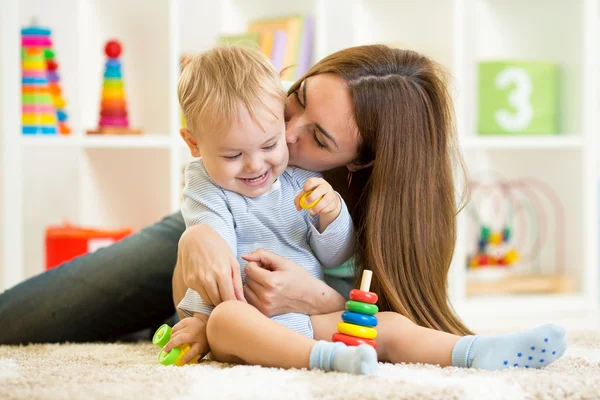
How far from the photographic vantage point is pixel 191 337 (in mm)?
1223

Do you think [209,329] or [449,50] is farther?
[449,50]

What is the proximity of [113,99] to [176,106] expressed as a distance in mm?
200

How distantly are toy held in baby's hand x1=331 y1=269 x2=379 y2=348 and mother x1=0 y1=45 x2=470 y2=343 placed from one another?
6.4 inches

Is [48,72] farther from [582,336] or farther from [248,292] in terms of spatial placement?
[582,336]

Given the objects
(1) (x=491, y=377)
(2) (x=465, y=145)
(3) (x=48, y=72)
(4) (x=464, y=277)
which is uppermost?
(3) (x=48, y=72)

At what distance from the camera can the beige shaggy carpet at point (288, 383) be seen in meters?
0.97

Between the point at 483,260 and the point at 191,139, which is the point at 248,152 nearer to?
the point at 191,139

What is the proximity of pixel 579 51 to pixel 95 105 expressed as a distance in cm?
168

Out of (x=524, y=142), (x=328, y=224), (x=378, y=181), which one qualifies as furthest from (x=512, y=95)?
(x=328, y=224)

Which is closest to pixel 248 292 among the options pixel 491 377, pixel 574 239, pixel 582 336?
pixel 491 377

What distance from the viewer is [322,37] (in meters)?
2.60

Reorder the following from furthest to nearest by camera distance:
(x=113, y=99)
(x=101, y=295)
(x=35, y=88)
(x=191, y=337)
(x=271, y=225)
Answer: (x=113, y=99) → (x=35, y=88) → (x=101, y=295) → (x=271, y=225) → (x=191, y=337)

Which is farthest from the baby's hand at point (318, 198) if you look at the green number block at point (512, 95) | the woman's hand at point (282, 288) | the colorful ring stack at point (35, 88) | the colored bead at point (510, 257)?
the colored bead at point (510, 257)

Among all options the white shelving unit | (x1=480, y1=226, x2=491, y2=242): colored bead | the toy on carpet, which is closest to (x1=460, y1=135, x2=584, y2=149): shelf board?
the white shelving unit
